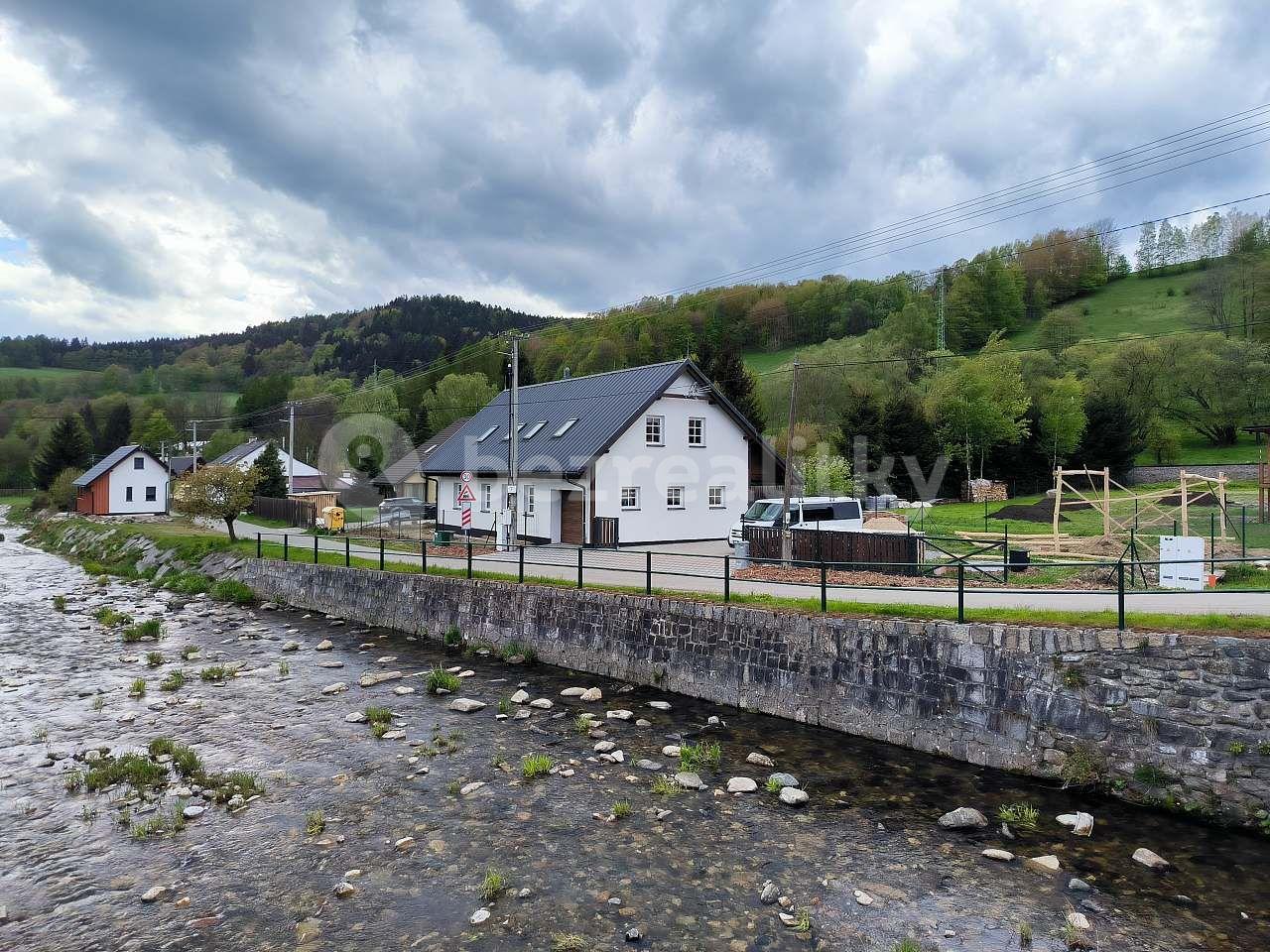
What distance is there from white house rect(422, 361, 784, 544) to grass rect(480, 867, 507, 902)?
66.7 ft

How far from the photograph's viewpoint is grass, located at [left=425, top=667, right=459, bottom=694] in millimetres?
14867

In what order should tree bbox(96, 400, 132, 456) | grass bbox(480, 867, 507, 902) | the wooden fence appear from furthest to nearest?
tree bbox(96, 400, 132, 456), the wooden fence, grass bbox(480, 867, 507, 902)

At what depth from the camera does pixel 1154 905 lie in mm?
7363

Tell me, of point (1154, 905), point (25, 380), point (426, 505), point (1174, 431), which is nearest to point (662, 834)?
point (1154, 905)

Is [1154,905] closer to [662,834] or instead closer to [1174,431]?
[662,834]

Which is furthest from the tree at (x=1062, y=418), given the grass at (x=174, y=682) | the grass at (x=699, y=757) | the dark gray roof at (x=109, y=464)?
the dark gray roof at (x=109, y=464)

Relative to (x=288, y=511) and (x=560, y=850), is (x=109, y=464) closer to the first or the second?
(x=288, y=511)

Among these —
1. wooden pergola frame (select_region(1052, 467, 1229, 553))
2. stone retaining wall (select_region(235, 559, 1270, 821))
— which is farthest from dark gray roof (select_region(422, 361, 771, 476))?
stone retaining wall (select_region(235, 559, 1270, 821))

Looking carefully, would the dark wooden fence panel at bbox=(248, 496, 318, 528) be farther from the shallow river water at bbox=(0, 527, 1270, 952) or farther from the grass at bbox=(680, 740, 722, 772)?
the grass at bbox=(680, 740, 722, 772)

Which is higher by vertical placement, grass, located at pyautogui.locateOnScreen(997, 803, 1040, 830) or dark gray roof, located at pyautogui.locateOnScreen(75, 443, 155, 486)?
dark gray roof, located at pyautogui.locateOnScreen(75, 443, 155, 486)

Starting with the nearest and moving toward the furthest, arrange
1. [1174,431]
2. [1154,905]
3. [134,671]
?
[1154,905]
[134,671]
[1174,431]

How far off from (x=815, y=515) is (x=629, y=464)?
341 inches

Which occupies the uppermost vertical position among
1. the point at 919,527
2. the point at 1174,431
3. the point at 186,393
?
the point at 186,393

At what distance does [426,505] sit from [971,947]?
39.6 meters
